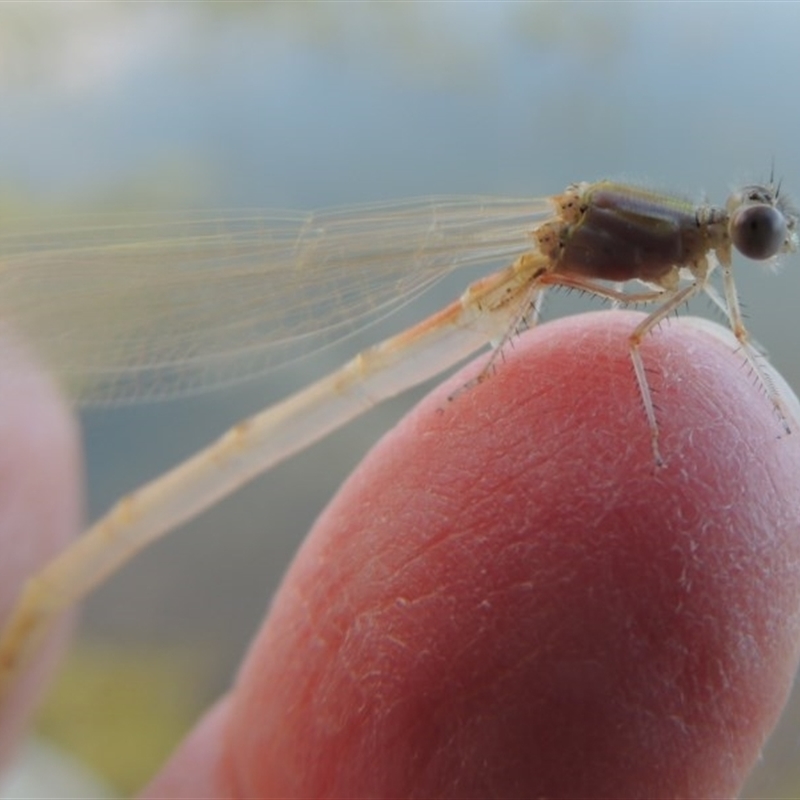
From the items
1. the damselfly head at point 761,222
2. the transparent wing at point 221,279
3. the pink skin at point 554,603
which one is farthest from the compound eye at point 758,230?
the transparent wing at point 221,279

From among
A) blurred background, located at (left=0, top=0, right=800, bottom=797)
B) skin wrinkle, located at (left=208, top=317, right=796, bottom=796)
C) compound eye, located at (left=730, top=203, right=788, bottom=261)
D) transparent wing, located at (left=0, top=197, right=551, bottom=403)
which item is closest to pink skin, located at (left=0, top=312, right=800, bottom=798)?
skin wrinkle, located at (left=208, top=317, right=796, bottom=796)

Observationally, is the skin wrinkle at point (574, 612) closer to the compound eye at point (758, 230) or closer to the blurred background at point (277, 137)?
the compound eye at point (758, 230)

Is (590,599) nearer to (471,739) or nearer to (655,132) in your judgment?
(471,739)

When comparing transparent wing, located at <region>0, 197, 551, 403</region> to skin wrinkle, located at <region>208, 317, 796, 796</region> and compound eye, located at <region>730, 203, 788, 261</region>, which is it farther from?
skin wrinkle, located at <region>208, 317, 796, 796</region>

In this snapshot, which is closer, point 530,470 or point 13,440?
point 530,470

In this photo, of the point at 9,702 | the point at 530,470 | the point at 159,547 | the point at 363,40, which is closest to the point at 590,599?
the point at 530,470

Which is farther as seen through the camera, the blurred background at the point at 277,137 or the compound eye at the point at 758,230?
the blurred background at the point at 277,137

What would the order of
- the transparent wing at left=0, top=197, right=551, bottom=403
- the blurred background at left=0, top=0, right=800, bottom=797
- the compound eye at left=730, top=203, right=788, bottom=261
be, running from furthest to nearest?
the blurred background at left=0, top=0, right=800, bottom=797 → the transparent wing at left=0, top=197, right=551, bottom=403 → the compound eye at left=730, top=203, right=788, bottom=261
